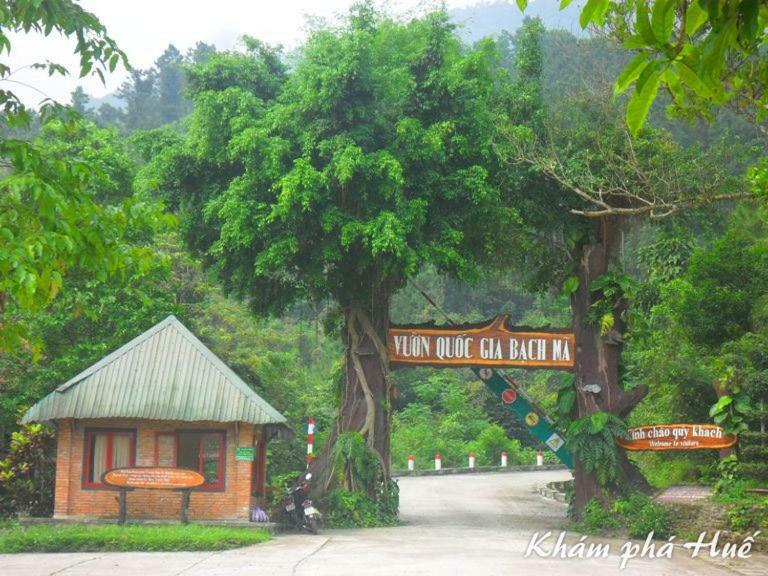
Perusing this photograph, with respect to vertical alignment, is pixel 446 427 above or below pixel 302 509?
above

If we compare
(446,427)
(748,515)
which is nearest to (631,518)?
(748,515)

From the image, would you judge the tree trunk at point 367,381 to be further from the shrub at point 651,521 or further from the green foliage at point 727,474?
the green foliage at point 727,474

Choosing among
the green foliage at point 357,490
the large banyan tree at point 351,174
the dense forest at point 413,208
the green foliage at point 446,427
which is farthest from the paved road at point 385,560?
the green foliage at point 446,427

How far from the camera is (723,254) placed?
21656 mm

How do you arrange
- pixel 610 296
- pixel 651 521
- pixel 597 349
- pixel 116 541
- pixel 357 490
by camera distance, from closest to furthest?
pixel 116 541 < pixel 651 521 < pixel 357 490 < pixel 610 296 < pixel 597 349

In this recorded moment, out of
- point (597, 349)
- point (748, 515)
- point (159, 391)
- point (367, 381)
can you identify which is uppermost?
point (597, 349)

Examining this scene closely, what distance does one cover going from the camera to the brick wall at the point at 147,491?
19.4m

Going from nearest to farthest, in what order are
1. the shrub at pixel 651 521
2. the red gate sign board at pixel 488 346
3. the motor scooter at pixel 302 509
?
the shrub at pixel 651 521 → the motor scooter at pixel 302 509 → the red gate sign board at pixel 488 346

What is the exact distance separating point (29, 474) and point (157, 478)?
14.5 ft

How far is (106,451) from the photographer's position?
19.9 metres

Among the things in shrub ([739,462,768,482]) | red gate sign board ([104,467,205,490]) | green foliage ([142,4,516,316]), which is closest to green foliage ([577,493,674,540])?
shrub ([739,462,768,482])

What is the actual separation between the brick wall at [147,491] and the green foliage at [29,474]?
1752 mm

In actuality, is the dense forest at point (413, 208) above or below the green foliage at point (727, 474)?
A: above

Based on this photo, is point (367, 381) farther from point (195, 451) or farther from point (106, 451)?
point (106, 451)
